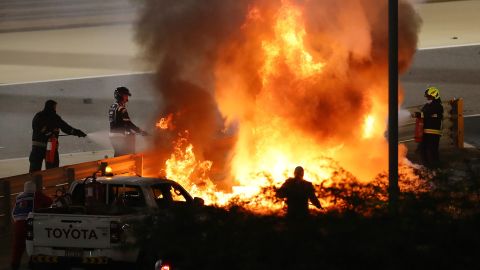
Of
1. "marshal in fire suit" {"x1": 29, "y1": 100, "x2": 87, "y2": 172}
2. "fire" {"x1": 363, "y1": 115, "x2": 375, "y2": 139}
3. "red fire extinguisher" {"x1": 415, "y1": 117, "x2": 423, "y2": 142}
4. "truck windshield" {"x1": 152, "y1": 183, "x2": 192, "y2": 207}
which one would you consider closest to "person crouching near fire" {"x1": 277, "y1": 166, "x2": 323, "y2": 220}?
"truck windshield" {"x1": 152, "y1": 183, "x2": 192, "y2": 207}

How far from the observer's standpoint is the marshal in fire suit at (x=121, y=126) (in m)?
19.0

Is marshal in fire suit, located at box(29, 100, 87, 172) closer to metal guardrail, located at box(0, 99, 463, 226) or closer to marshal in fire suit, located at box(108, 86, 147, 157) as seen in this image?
marshal in fire suit, located at box(108, 86, 147, 157)

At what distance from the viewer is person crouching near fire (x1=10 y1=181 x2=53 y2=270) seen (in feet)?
44.2

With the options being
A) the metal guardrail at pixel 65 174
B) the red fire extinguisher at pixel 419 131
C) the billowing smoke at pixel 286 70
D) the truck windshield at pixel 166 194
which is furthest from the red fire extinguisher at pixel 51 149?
the red fire extinguisher at pixel 419 131

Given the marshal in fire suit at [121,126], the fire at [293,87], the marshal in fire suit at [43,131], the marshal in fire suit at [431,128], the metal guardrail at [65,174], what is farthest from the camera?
the marshal in fire suit at [431,128]

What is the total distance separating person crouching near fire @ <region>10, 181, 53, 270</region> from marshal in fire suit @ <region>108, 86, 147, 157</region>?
17.5 ft

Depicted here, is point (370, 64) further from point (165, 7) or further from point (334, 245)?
point (334, 245)

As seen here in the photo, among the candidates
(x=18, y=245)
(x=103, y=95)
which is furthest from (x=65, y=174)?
(x=103, y=95)

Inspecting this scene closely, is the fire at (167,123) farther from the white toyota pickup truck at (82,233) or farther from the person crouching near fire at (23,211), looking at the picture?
the white toyota pickup truck at (82,233)

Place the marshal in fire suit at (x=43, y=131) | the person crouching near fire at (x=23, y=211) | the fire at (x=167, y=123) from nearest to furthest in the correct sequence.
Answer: the person crouching near fire at (x=23, y=211) < the fire at (x=167, y=123) < the marshal in fire suit at (x=43, y=131)

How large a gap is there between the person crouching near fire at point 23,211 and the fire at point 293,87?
12.5 feet

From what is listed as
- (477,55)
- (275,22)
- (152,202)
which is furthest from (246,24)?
(477,55)

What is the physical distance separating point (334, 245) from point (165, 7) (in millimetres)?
11081

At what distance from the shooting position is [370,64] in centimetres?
1772
